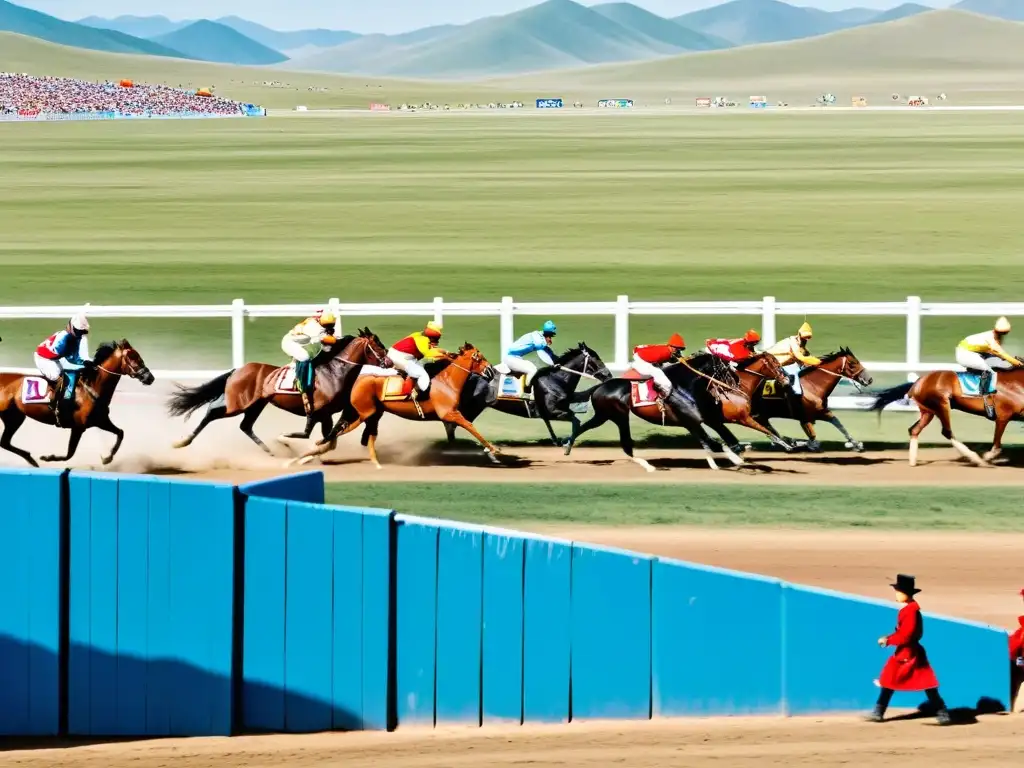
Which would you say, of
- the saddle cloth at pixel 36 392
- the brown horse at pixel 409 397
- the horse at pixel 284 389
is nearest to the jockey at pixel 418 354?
the brown horse at pixel 409 397

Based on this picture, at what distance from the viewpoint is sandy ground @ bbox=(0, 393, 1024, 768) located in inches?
316

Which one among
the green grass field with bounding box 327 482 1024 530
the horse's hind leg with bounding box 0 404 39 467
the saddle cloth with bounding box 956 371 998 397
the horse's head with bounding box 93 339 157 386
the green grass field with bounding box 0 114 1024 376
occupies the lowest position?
the green grass field with bounding box 327 482 1024 530

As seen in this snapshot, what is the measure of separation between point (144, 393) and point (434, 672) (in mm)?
12523

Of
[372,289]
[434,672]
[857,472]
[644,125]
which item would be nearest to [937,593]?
[434,672]

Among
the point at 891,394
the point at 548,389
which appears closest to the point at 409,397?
the point at 548,389

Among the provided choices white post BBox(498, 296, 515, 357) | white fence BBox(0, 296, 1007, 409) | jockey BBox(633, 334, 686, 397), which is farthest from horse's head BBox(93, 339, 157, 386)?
white post BBox(498, 296, 515, 357)

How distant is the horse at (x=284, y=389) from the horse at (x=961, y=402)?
5331 mm

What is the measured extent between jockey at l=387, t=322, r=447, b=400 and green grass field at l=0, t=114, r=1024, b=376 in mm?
8100

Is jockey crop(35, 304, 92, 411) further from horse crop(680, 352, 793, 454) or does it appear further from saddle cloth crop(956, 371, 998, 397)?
saddle cloth crop(956, 371, 998, 397)

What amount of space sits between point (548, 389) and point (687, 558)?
524 centimetres

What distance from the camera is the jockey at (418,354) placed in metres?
16.7

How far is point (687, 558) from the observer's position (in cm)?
1210

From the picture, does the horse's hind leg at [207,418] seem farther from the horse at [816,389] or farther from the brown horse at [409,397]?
the horse at [816,389]

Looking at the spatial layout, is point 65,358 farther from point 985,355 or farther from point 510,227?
point 510,227
